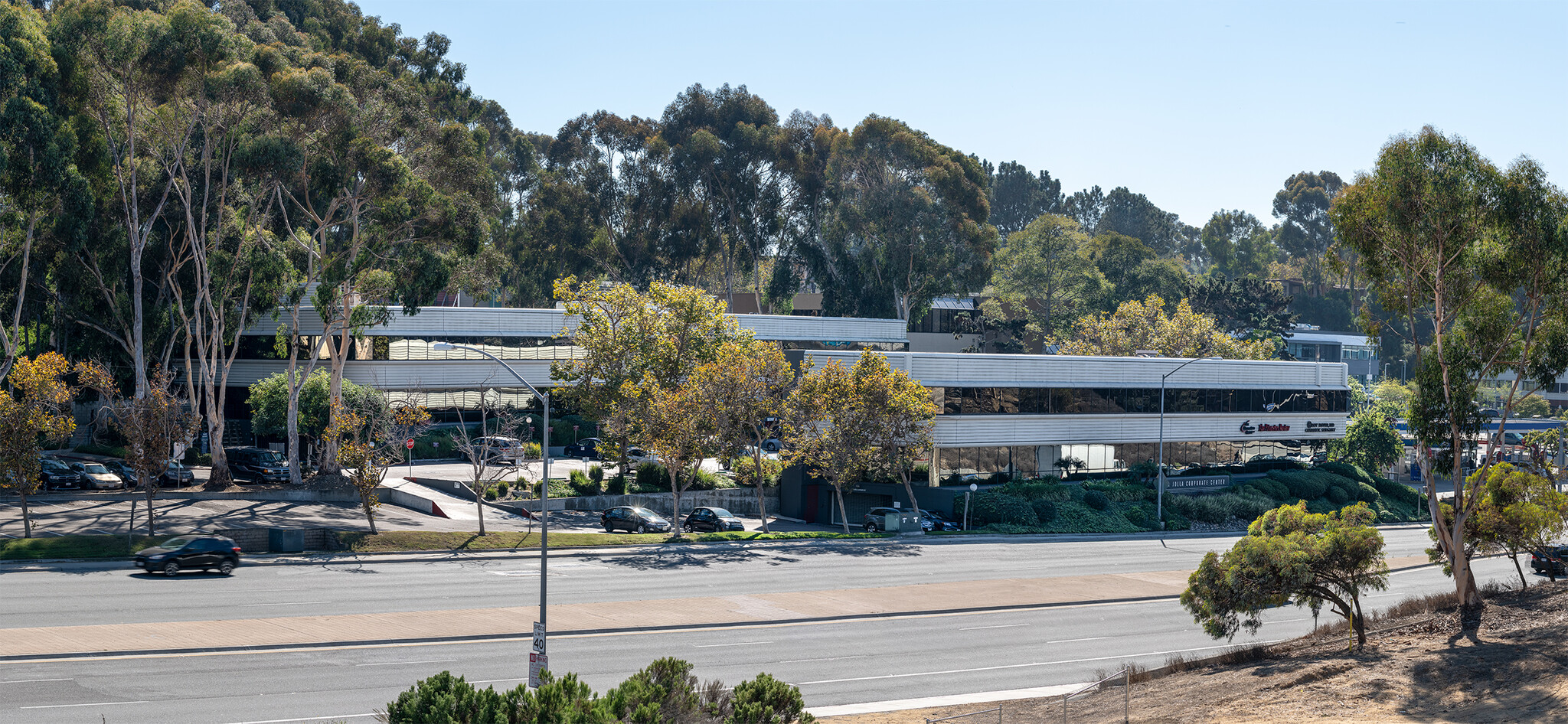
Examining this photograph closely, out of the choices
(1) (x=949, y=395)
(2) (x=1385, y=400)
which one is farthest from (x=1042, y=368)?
(2) (x=1385, y=400)

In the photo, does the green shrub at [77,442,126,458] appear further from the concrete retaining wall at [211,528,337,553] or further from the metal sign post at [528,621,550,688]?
the metal sign post at [528,621,550,688]

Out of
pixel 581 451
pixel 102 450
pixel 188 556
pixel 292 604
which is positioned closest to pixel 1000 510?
pixel 581 451

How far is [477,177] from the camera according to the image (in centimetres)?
6084

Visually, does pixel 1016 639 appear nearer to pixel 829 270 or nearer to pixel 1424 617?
pixel 1424 617

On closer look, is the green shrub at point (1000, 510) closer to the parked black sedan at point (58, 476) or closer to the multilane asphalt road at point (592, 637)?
the multilane asphalt road at point (592, 637)

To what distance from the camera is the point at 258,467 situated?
60156mm

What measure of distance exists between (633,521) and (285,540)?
15397 mm

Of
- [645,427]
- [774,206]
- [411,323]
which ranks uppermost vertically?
[774,206]

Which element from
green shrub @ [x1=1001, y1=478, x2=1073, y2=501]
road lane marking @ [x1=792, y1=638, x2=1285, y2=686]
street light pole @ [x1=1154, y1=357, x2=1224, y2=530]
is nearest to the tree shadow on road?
green shrub @ [x1=1001, y1=478, x2=1073, y2=501]

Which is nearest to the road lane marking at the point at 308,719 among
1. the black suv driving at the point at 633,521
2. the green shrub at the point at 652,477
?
the black suv driving at the point at 633,521

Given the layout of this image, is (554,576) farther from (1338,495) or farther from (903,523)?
(1338,495)

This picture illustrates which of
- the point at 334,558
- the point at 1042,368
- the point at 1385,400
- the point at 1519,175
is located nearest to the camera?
the point at 1519,175

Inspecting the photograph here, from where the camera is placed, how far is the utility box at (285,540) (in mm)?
A: 45250

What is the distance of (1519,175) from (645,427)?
115 ft
